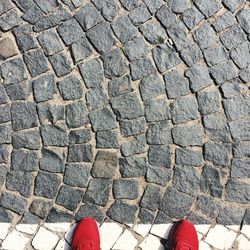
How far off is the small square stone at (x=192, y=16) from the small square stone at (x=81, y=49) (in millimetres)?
863

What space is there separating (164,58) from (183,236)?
1.51m

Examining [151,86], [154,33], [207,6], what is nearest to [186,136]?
[151,86]

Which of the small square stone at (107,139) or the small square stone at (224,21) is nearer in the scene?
the small square stone at (107,139)

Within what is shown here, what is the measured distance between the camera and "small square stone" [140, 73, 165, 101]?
4.48m

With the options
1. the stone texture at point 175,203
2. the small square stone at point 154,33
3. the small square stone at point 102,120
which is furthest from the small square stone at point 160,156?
the small square stone at point 154,33

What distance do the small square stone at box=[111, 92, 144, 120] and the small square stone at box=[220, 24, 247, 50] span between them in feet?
3.05

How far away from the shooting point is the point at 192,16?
456 cm

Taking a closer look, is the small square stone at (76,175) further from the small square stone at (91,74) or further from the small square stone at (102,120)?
the small square stone at (91,74)

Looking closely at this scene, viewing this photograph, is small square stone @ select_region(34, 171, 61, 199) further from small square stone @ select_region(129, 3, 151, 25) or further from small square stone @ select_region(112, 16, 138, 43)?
small square stone @ select_region(129, 3, 151, 25)

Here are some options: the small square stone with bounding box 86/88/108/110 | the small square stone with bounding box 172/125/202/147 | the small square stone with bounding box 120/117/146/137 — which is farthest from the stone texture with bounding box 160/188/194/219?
the small square stone with bounding box 86/88/108/110

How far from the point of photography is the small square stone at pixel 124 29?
454 cm

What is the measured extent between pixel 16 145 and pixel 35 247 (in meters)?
0.86

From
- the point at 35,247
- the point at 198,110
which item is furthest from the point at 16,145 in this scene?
the point at 198,110

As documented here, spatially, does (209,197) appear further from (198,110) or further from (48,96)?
(48,96)
